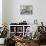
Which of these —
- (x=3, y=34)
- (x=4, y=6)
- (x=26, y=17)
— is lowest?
(x=3, y=34)

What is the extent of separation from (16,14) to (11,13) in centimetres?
23

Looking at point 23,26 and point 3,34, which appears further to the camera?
point 23,26

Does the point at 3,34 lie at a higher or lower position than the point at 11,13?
lower

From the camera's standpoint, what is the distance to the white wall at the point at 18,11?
622 centimetres

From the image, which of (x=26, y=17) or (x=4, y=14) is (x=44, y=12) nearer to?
(x=26, y=17)

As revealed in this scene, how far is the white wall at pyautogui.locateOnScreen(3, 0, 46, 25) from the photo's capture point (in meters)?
6.22

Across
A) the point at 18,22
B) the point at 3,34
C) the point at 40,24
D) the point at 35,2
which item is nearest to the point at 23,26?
the point at 18,22

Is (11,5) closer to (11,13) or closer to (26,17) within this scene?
(11,13)

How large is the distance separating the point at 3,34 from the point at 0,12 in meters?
2.56

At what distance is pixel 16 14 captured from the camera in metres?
6.26

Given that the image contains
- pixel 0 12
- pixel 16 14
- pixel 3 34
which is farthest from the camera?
pixel 16 14

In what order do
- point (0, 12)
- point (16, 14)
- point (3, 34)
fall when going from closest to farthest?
point (3, 34), point (0, 12), point (16, 14)

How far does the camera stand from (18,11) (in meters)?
6.25

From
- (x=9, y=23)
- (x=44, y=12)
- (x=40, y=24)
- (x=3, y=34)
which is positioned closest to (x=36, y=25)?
(x=40, y=24)
